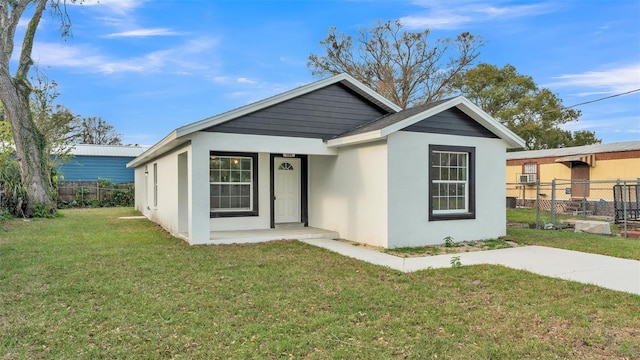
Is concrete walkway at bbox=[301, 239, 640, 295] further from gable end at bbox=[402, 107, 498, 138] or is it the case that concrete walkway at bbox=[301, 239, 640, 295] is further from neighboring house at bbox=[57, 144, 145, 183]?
neighboring house at bbox=[57, 144, 145, 183]

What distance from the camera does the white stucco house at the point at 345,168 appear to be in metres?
8.85

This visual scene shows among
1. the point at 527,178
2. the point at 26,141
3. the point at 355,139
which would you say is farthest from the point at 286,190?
the point at 527,178

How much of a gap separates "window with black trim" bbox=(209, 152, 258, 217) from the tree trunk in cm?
940

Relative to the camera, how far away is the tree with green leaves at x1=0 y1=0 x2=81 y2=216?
598 inches

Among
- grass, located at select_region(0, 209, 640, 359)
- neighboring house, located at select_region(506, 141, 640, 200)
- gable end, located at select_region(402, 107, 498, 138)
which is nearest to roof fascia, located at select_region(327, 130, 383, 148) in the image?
gable end, located at select_region(402, 107, 498, 138)

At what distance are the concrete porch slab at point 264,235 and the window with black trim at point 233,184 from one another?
65 centimetres

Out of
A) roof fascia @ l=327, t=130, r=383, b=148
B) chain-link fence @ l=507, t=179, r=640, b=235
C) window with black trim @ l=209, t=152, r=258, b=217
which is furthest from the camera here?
chain-link fence @ l=507, t=179, r=640, b=235

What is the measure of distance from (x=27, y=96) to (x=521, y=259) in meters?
18.0

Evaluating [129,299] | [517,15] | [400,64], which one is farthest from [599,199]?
[129,299]

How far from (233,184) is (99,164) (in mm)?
19623

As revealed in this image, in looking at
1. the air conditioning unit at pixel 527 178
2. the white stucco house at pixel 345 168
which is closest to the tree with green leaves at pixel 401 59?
the air conditioning unit at pixel 527 178

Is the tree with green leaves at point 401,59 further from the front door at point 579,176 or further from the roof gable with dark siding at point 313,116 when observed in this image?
the roof gable with dark siding at point 313,116

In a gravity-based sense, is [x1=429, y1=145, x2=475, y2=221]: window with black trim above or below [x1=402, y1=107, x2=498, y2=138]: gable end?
below

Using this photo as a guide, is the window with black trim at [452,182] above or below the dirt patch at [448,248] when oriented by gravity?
above
